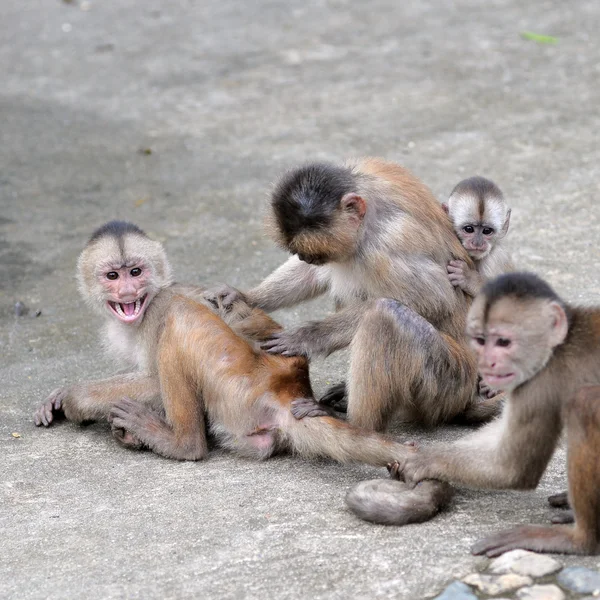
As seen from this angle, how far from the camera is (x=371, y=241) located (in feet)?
19.7

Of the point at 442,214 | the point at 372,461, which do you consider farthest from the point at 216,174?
the point at 372,461

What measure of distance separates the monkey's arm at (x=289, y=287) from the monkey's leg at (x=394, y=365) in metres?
1.07

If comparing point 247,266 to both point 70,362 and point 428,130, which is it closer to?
point 70,362

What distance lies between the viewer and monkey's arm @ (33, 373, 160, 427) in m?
6.25

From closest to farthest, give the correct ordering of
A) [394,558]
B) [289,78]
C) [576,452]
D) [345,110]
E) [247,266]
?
[576,452], [394,558], [247,266], [345,110], [289,78]

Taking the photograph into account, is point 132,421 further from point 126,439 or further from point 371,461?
point 371,461

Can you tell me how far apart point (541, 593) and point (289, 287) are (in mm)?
2973

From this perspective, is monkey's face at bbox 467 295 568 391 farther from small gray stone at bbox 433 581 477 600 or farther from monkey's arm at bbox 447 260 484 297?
monkey's arm at bbox 447 260 484 297

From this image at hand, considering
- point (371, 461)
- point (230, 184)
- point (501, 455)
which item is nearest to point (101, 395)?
point (371, 461)

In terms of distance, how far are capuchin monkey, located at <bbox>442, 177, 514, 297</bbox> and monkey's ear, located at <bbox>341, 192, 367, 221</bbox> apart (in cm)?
80

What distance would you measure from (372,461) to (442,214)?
1593mm

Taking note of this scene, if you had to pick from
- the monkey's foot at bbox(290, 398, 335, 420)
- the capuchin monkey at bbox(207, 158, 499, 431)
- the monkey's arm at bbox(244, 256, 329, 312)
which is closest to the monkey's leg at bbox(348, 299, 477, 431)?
the capuchin monkey at bbox(207, 158, 499, 431)

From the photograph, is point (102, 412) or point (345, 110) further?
point (345, 110)

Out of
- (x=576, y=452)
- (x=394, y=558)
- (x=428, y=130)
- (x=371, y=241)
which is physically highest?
(x=428, y=130)
